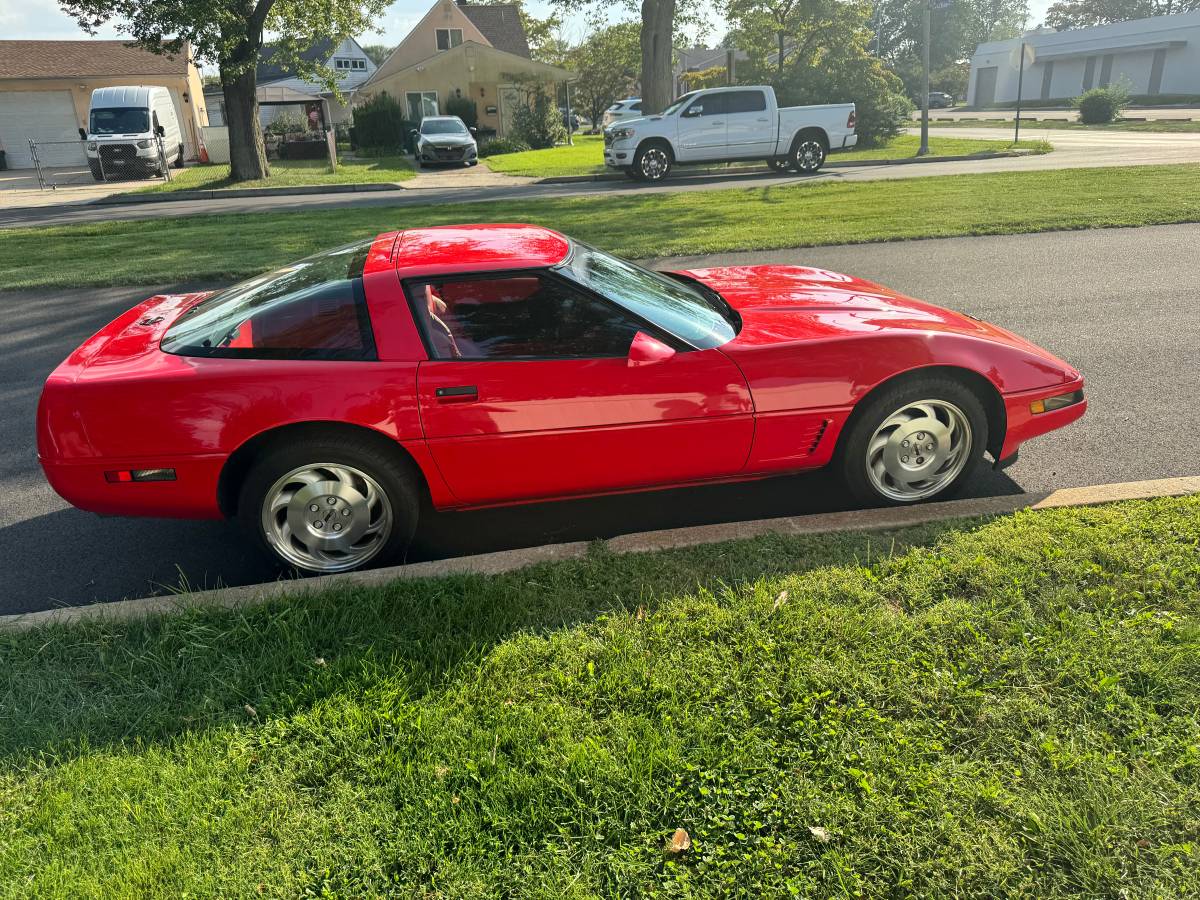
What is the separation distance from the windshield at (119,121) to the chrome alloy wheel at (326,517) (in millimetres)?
27499

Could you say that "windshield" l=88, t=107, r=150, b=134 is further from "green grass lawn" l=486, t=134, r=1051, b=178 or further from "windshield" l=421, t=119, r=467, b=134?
"green grass lawn" l=486, t=134, r=1051, b=178

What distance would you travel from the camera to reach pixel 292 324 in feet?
11.8

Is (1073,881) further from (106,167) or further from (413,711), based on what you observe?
(106,167)

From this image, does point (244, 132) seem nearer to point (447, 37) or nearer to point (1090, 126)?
point (447, 37)

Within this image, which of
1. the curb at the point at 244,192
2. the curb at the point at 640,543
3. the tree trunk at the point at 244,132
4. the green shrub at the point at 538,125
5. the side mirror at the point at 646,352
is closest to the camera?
the curb at the point at 640,543

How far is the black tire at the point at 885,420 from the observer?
12.6 feet

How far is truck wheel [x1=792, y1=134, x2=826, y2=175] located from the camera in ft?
65.5

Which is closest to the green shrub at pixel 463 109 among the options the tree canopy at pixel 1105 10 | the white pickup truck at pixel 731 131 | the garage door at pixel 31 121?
the garage door at pixel 31 121

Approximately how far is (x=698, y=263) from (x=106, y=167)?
23.3 metres

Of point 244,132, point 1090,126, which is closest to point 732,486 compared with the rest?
point 244,132

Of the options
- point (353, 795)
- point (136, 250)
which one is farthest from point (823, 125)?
point (353, 795)

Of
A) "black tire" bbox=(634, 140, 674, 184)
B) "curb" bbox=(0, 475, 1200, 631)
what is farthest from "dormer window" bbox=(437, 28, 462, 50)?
"curb" bbox=(0, 475, 1200, 631)

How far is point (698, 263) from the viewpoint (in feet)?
31.6

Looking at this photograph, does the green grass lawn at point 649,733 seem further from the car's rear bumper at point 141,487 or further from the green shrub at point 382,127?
the green shrub at point 382,127
